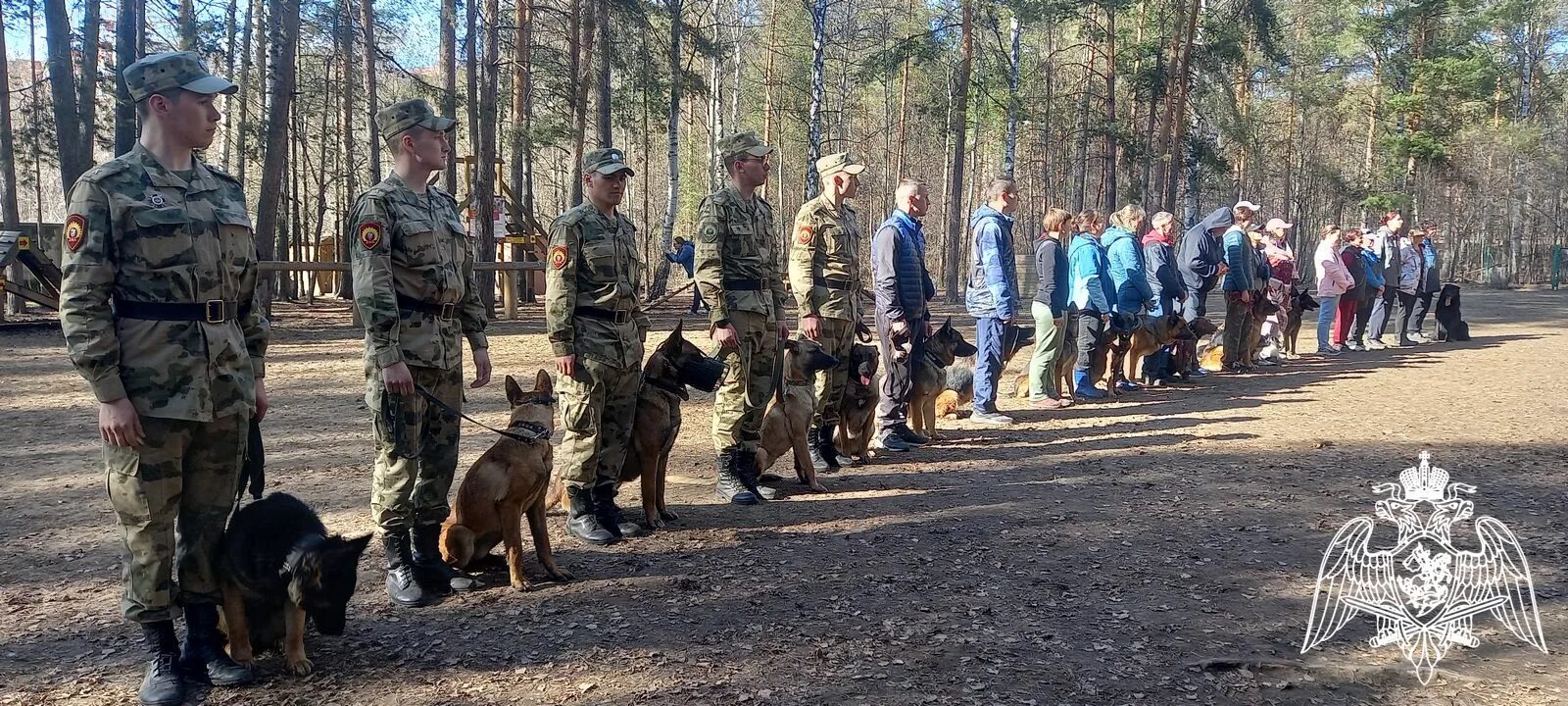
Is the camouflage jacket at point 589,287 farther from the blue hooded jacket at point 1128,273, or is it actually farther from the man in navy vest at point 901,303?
the blue hooded jacket at point 1128,273

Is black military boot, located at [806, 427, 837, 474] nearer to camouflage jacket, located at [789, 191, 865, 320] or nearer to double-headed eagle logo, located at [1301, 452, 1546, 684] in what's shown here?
camouflage jacket, located at [789, 191, 865, 320]

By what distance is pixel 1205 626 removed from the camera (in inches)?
158

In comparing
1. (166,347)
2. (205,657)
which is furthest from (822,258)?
(205,657)

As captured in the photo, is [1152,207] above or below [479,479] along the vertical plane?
above

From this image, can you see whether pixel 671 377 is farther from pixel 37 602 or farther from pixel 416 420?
pixel 37 602

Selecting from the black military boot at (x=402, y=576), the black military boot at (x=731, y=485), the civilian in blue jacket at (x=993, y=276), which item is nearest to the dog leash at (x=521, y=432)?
the black military boot at (x=402, y=576)

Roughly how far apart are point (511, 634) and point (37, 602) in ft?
7.66

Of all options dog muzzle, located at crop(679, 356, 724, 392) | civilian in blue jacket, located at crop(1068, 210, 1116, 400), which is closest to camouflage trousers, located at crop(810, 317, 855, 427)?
dog muzzle, located at crop(679, 356, 724, 392)

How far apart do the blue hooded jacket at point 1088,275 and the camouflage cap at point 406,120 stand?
24.4 ft

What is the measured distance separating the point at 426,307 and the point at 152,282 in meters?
1.12

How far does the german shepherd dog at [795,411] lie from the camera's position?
257 inches

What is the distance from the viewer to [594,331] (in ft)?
16.5

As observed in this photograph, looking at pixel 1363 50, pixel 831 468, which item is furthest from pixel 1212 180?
pixel 831 468

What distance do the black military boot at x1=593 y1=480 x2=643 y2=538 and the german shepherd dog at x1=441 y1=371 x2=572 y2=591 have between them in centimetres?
69
